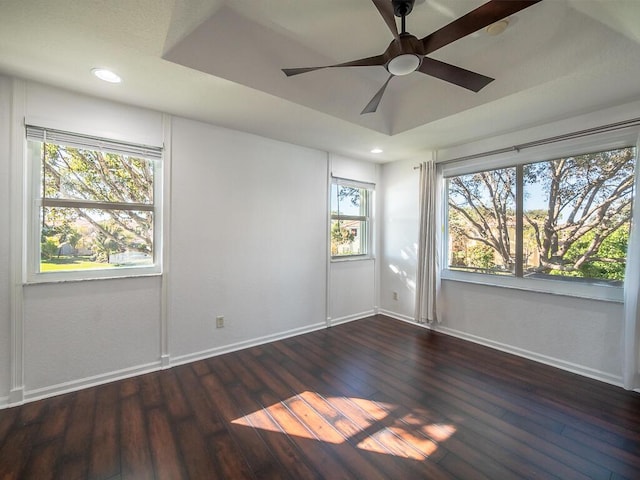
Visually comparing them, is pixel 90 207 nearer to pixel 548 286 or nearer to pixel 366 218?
pixel 366 218

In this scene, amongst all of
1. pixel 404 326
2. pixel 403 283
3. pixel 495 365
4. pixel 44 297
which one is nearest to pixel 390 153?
pixel 403 283

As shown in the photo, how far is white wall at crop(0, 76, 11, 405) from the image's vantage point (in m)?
2.03

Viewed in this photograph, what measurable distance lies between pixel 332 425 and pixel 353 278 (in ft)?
8.01

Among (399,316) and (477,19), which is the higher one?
(477,19)

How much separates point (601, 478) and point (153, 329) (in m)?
3.31

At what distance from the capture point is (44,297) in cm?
217

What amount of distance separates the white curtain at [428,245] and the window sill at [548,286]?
0.79 feet

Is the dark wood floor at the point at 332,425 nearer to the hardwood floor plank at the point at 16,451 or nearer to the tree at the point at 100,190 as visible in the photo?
the hardwood floor plank at the point at 16,451

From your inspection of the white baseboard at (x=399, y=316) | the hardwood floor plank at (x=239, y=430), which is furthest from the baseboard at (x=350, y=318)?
the hardwood floor plank at (x=239, y=430)

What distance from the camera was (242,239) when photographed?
3.11 meters

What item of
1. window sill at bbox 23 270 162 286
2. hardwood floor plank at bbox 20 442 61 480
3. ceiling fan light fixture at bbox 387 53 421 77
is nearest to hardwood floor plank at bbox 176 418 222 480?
hardwood floor plank at bbox 20 442 61 480

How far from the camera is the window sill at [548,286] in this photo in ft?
8.17

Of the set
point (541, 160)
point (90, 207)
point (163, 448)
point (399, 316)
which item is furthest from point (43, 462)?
point (541, 160)

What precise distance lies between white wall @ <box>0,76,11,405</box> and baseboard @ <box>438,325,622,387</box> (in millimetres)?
4288
